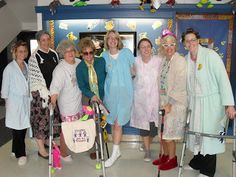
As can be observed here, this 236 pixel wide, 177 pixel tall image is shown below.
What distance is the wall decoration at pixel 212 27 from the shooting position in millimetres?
4602

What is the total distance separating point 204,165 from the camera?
3148mm

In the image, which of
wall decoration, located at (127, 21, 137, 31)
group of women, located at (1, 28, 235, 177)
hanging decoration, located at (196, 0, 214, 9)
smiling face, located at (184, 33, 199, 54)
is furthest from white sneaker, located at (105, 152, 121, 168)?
hanging decoration, located at (196, 0, 214, 9)

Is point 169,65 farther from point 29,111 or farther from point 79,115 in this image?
point 29,111

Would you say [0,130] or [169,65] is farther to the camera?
[0,130]

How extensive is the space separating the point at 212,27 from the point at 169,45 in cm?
184

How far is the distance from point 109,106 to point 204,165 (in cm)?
122

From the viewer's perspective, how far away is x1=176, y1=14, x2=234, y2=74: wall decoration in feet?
15.1

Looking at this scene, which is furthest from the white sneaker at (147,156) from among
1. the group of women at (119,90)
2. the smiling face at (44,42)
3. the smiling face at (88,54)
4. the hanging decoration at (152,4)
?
the hanging decoration at (152,4)

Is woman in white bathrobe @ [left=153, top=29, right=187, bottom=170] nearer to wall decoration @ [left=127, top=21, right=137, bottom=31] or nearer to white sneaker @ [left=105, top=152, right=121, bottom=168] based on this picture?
white sneaker @ [left=105, top=152, right=121, bottom=168]

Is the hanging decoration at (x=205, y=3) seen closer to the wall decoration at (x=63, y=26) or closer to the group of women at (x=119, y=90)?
the group of women at (x=119, y=90)

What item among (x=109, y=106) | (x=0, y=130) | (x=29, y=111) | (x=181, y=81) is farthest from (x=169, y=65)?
(x=0, y=130)

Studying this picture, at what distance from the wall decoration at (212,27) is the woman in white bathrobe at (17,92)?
242cm

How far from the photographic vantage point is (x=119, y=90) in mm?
3410

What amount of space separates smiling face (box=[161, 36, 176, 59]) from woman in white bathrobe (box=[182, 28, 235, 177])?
176mm
